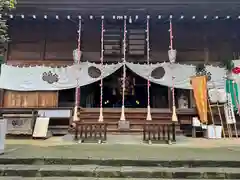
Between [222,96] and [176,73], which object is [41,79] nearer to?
[176,73]

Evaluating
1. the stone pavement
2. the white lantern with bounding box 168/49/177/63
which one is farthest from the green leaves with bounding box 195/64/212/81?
the stone pavement

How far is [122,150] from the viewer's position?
5582 mm

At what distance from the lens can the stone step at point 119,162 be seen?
15.0ft

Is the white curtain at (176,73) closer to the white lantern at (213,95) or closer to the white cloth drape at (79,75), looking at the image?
the white cloth drape at (79,75)

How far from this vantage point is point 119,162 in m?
4.61

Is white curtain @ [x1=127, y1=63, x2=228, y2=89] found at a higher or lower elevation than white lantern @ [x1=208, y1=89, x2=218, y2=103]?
higher

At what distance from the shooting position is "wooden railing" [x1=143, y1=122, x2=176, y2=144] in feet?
22.1

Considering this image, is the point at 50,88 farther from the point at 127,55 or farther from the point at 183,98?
the point at 183,98

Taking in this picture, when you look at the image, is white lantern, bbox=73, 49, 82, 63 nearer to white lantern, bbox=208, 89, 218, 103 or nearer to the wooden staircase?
the wooden staircase

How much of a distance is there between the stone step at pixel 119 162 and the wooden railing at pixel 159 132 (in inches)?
80.9

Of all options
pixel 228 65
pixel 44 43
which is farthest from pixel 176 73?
pixel 44 43

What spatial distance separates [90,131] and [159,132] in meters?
1.88

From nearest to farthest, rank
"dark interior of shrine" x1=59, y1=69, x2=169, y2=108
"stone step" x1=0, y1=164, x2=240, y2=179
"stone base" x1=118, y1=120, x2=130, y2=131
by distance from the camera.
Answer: "stone step" x1=0, y1=164, x2=240, y2=179, "stone base" x1=118, y1=120, x2=130, y2=131, "dark interior of shrine" x1=59, y1=69, x2=169, y2=108

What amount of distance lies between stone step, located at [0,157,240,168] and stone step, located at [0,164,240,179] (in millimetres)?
167
